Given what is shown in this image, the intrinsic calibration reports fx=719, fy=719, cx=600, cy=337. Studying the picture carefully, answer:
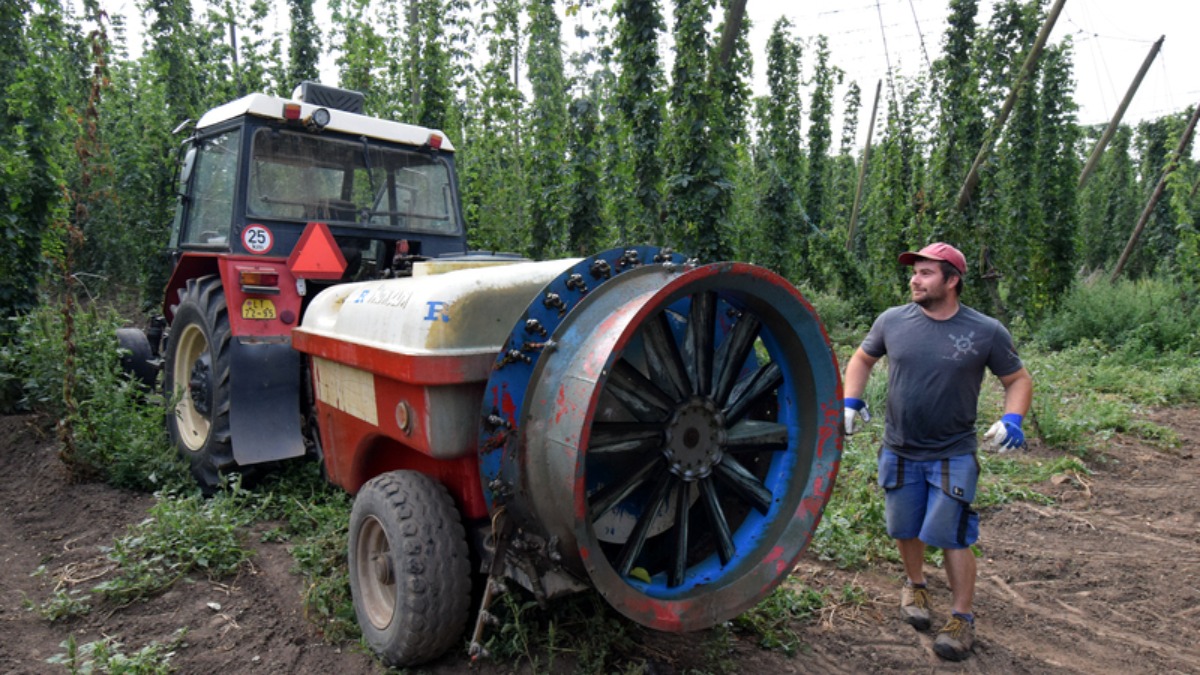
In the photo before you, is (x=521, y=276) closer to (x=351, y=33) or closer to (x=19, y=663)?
(x=19, y=663)

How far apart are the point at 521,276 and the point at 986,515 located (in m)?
3.66

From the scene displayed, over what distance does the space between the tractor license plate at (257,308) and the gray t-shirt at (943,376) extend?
3340mm

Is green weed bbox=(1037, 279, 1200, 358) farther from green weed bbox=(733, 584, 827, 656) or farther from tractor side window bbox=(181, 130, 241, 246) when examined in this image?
tractor side window bbox=(181, 130, 241, 246)

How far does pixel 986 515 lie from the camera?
4.64 meters

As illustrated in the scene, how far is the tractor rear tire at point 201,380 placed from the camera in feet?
13.3

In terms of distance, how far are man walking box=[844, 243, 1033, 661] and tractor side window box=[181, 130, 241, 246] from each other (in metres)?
3.69

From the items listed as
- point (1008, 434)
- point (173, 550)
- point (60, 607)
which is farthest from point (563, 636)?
point (60, 607)

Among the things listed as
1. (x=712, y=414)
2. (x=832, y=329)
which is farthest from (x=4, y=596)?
(x=832, y=329)

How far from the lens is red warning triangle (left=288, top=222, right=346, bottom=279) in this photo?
4133 mm

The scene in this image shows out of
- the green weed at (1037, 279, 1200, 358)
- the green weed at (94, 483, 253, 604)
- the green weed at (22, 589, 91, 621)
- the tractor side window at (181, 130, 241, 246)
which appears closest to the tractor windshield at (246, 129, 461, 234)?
the tractor side window at (181, 130, 241, 246)

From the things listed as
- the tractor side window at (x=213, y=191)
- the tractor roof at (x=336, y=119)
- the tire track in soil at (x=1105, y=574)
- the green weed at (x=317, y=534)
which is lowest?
the tire track in soil at (x=1105, y=574)

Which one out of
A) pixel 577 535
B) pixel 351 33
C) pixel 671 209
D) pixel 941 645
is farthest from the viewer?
pixel 351 33

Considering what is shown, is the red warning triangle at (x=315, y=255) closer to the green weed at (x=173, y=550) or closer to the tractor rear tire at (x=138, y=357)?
the green weed at (x=173, y=550)

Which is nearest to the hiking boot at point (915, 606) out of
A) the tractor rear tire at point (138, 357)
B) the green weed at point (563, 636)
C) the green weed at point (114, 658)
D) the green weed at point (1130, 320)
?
the green weed at point (563, 636)
